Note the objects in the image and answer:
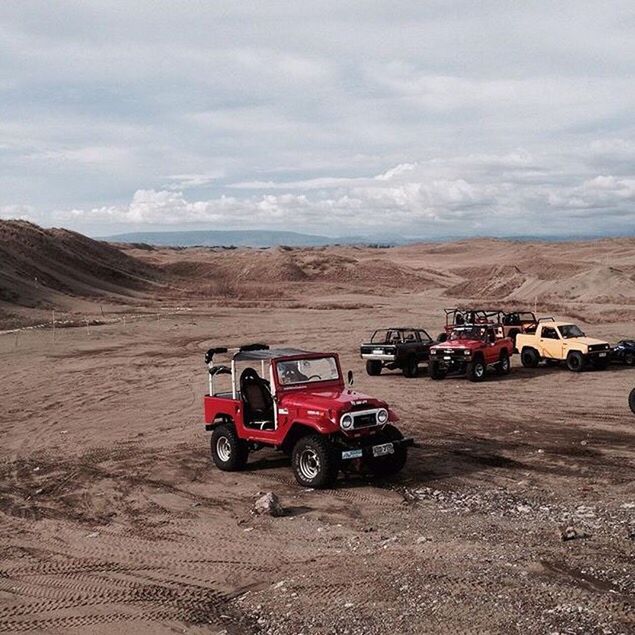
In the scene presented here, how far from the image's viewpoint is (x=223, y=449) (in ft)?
40.9

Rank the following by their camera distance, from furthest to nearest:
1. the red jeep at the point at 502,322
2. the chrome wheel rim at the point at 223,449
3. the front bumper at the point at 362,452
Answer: the red jeep at the point at 502,322 < the chrome wheel rim at the point at 223,449 < the front bumper at the point at 362,452

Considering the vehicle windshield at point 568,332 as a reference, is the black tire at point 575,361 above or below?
below

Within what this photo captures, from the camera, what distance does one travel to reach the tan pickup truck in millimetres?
22938

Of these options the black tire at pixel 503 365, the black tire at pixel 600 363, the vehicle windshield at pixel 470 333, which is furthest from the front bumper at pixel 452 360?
the black tire at pixel 600 363

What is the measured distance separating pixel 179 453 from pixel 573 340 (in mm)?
14557

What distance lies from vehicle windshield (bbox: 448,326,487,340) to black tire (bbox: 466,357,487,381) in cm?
114

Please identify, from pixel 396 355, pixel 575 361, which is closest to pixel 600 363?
pixel 575 361

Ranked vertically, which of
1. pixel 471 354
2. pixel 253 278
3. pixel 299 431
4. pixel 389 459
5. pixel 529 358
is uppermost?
pixel 253 278

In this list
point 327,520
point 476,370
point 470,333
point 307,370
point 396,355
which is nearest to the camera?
point 327,520

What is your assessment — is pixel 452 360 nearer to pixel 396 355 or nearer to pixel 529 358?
pixel 396 355

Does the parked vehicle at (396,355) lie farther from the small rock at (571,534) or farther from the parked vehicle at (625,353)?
the small rock at (571,534)

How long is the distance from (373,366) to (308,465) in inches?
490

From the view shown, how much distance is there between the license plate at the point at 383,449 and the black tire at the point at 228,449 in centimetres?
246

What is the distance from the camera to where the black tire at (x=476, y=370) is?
21.9m
